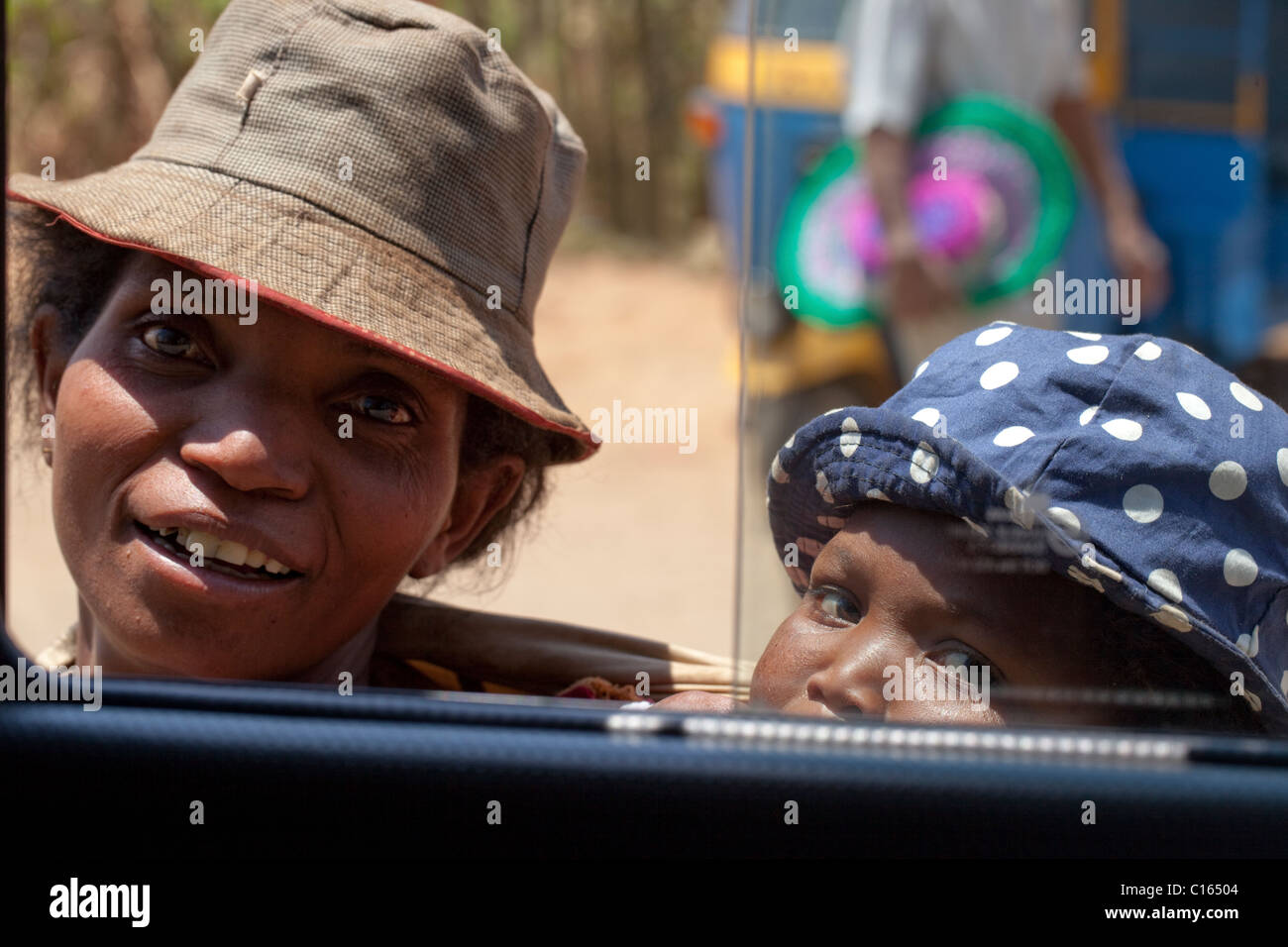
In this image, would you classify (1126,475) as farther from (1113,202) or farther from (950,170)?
A: (1113,202)

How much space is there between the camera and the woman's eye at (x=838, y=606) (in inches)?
56.6

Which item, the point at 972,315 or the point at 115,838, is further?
the point at 972,315

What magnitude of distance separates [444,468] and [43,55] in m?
0.89

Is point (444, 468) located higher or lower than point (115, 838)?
higher

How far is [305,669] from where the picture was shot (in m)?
1.60

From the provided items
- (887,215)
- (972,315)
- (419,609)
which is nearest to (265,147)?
(419,609)

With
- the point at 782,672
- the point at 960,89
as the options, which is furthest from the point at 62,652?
the point at 960,89

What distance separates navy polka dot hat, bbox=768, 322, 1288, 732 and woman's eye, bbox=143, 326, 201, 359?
27.3 inches

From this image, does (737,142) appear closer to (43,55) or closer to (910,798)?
(43,55)

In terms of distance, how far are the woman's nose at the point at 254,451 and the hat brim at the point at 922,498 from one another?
20.1 inches

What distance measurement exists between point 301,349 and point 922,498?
68cm

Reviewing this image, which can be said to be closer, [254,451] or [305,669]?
[254,451]

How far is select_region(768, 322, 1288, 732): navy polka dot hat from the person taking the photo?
1.30 metres
